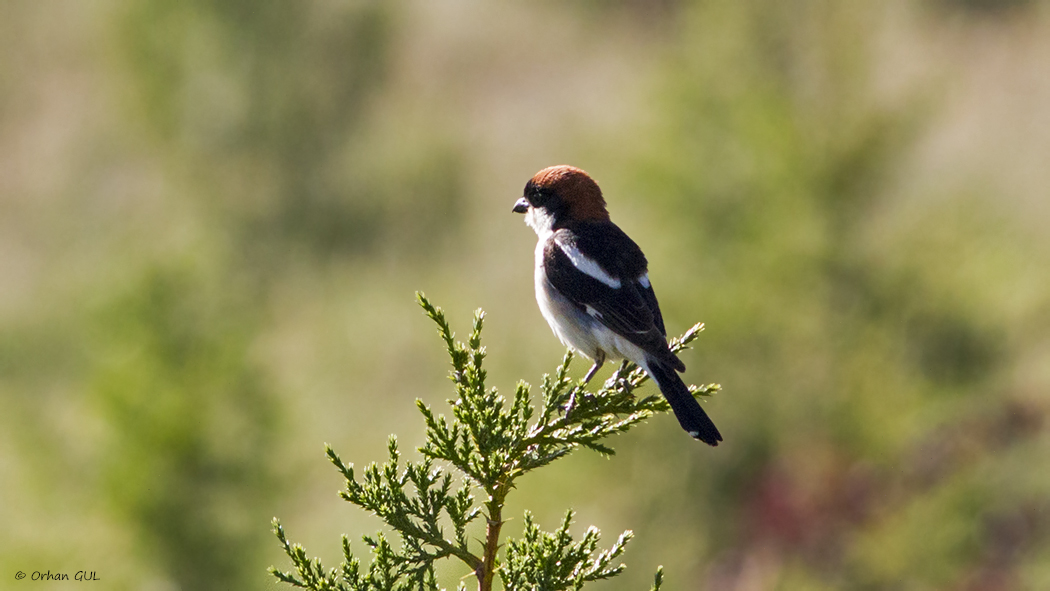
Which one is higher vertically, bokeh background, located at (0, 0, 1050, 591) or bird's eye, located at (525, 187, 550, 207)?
bokeh background, located at (0, 0, 1050, 591)

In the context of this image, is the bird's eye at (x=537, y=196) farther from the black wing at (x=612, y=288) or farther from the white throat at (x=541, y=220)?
the black wing at (x=612, y=288)

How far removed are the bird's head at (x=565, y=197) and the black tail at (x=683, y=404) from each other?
127cm

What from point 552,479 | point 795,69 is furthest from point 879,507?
point 795,69

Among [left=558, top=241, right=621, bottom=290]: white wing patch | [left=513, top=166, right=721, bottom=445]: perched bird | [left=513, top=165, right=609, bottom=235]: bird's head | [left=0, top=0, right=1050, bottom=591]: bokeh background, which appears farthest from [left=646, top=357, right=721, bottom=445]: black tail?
[left=0, top=0, right=1050, bottom=591]: bokeh background

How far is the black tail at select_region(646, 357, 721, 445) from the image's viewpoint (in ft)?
10.6

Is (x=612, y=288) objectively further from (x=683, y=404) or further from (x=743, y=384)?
(x=743, y=384)

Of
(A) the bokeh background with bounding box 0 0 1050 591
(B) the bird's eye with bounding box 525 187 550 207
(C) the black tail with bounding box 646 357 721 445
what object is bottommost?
(C) the black tail with bounding box 646 357 721 445

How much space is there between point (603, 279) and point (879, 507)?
557 centimetres

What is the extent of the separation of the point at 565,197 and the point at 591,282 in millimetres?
671

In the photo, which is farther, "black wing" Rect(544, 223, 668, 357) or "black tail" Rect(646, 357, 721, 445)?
"black wing" Rect(544, 223, 668, 357)

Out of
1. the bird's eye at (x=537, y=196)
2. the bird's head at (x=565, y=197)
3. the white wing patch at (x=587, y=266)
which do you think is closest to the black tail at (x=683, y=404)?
the white wing patch at (x=587, y=266)

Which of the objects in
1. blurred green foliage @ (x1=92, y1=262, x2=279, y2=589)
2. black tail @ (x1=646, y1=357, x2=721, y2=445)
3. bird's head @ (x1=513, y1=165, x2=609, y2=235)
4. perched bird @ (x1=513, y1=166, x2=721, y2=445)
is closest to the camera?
black tail @ (x1=646, y1=357, x2=721, y2=445)

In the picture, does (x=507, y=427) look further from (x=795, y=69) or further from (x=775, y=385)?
(x=795, y=69)

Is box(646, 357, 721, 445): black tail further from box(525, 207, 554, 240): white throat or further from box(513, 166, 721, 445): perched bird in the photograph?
box(525, 207, 554, 240): white throat
